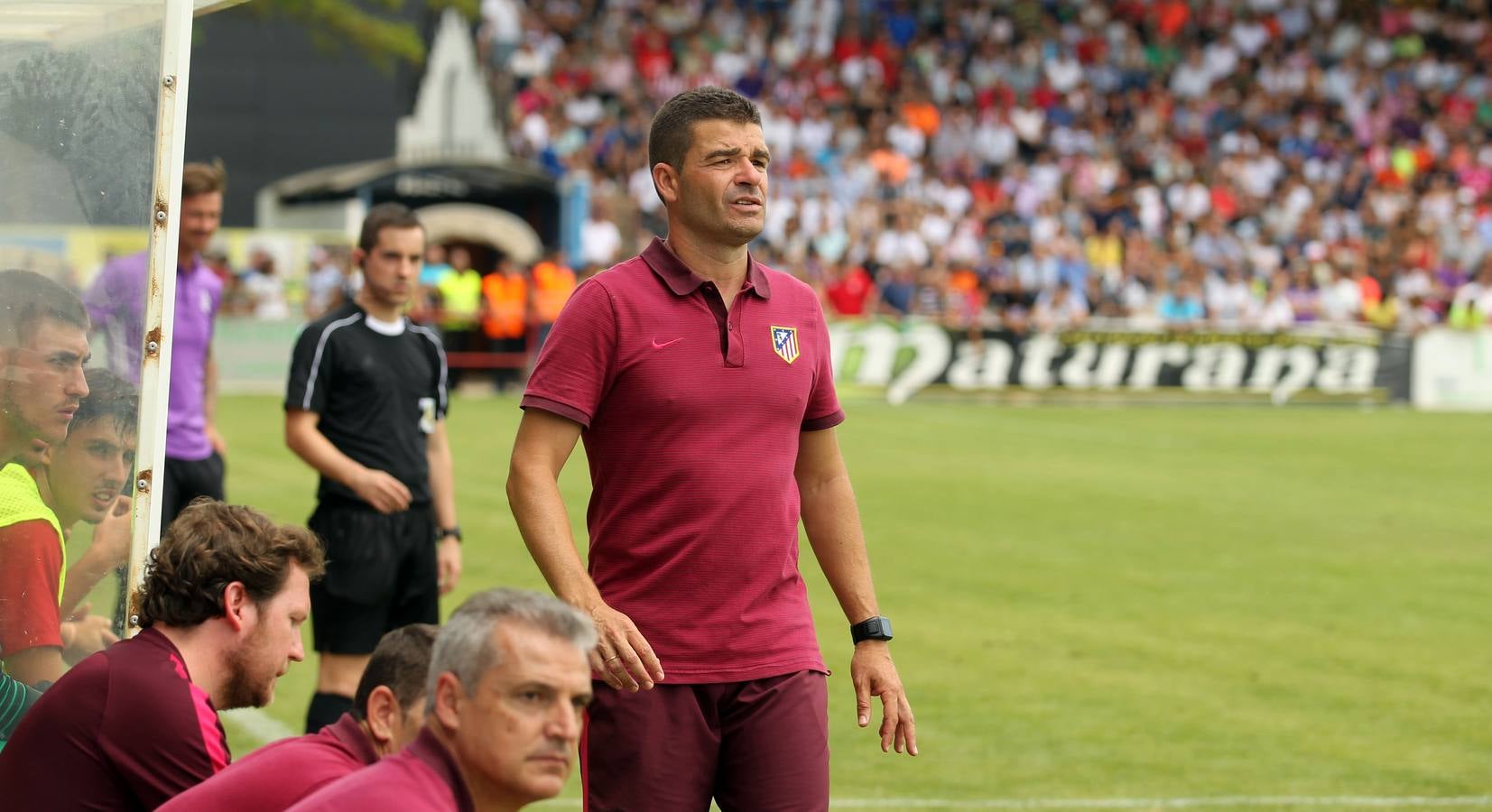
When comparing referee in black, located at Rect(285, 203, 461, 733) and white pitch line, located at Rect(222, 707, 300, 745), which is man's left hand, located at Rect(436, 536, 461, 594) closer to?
referee in black, located at Rect(285, 203, 461, 733)

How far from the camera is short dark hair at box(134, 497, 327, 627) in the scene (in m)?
3.98

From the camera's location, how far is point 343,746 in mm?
3621

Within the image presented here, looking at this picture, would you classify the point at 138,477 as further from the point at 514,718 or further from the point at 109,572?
the point at 514,718

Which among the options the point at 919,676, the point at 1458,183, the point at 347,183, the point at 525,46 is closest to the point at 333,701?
the point at 919,676

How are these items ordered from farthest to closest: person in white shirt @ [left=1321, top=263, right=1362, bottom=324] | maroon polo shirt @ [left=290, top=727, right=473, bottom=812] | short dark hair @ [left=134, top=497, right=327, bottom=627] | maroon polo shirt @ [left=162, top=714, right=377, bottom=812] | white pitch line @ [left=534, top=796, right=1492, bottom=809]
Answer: person in white shirt @ [left=1321, top=263, right=1362, bottom=324], white pitch line @ [left=534, top=796, right=1492, bottom=809], short dark hair @ [left=134, top=497, right=327, bottom=627], maroon polo shirt @ [left=162, top=714, right=377, bottom=812], maroon polo shirt @ [left=290, top=727, right=473, bottom=812]

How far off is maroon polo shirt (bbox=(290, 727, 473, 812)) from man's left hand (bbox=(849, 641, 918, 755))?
1.73m

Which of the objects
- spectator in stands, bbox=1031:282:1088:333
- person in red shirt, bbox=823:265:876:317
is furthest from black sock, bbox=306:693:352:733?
person in red shirt, bbox=823:265:876:317

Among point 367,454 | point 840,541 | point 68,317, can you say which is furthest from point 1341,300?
point 68,317

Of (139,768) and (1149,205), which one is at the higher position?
(1149,205)

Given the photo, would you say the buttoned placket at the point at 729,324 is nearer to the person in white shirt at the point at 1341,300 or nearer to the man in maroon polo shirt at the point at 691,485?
the man in maroon polo shirt at the point at 691,485

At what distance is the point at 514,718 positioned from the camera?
296cm

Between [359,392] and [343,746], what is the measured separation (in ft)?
12.3

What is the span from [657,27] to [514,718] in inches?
1302

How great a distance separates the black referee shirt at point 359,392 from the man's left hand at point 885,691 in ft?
10.0
